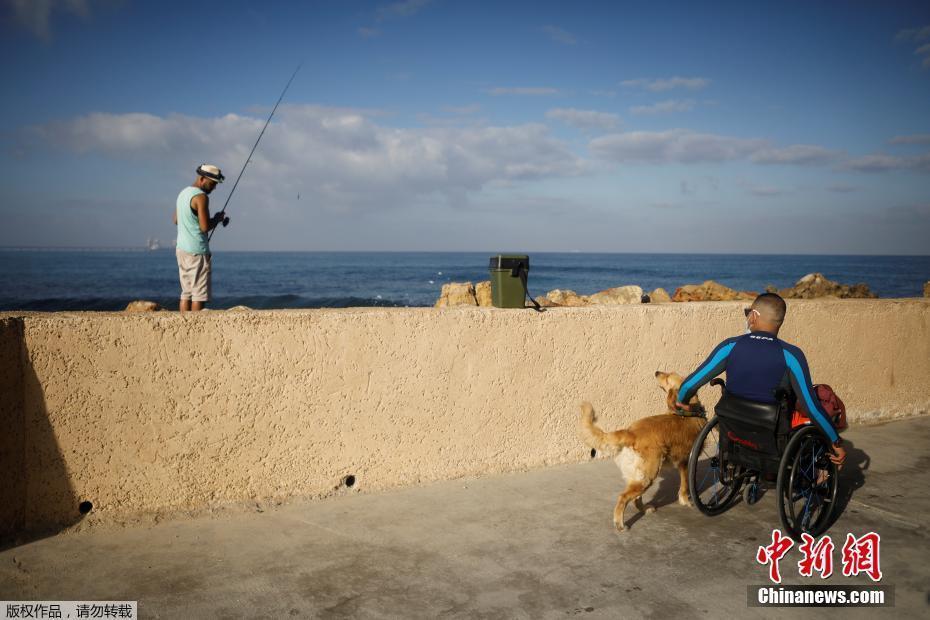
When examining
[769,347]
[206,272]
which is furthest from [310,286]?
[769,347]

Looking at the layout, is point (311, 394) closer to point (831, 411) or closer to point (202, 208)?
point (202, 208)

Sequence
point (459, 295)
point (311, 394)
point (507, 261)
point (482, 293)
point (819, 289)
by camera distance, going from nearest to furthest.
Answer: point (311, 394) < point (507, 261) < point (482, 293) < point (819, 289) < point (459, 295)

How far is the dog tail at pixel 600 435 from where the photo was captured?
376 centimetres

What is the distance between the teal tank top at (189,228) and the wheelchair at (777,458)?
425 cm

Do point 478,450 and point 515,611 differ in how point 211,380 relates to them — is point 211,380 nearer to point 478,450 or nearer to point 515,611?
point 478,450

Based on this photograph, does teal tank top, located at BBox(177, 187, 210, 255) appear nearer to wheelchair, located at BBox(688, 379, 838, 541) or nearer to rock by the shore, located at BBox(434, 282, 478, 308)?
wheelchair, located at BBox(688, 379, 838, 541)

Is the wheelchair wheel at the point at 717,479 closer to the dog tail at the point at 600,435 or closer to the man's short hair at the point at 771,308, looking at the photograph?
the dog tail at the point at 600,435

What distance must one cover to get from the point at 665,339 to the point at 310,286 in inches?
1778

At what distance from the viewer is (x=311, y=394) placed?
4027 mm

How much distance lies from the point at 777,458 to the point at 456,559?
→ 1873mm

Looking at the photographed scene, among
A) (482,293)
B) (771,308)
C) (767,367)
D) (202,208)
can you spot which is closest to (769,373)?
(767,367)

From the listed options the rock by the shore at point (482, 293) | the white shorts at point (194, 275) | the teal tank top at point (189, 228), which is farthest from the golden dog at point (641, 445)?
the rock by the shore at point (482, 293)

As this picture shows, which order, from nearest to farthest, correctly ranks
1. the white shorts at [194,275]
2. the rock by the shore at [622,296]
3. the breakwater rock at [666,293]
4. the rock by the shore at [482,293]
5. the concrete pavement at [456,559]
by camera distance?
the concrete pavement at [456,559], the white shorts at [194,275], the rock by the shore at [622,296], the breakwater rock at [666,293], the rock by the shore at [482,293]

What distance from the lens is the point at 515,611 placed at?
285 cm
